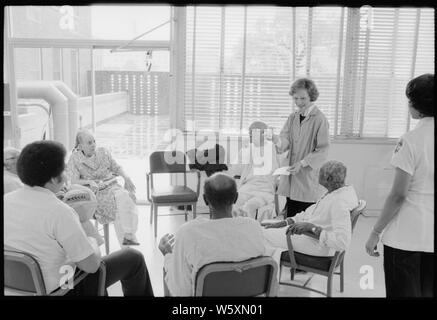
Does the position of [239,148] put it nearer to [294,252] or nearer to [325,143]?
[325,143]

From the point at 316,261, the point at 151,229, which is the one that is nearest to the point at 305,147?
the point at 316,261

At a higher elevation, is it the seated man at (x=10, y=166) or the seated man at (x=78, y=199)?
the seated man at (x=10, y=166)

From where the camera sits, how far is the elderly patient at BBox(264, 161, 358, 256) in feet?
7.97

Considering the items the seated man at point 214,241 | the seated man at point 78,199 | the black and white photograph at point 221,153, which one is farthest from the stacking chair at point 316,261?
the seated man at point 78,199

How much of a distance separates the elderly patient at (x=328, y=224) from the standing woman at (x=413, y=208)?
1.76 feet

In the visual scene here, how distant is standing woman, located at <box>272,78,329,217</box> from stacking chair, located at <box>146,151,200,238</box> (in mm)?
1015

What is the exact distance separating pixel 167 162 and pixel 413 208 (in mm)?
2800

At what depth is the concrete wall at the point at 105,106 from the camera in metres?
5.80

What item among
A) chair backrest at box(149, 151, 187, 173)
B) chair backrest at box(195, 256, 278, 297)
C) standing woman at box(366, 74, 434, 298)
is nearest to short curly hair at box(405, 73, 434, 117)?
standing woman at box(366, 74, 434, 298)

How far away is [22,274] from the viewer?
1.78 meters

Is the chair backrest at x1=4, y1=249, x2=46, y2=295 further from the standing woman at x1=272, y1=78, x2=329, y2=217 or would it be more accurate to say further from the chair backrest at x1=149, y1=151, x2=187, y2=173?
the chair backrest at x1=149, y1=151, x2=187, y2=173

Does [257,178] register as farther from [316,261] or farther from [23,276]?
[23,276]

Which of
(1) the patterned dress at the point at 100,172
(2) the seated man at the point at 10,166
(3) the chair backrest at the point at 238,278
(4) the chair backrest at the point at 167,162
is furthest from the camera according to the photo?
(4) the chair backrest at the point at 167,162

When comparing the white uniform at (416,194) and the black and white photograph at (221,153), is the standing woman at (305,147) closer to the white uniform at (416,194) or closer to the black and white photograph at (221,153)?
the black and white photograph at (221,153)
